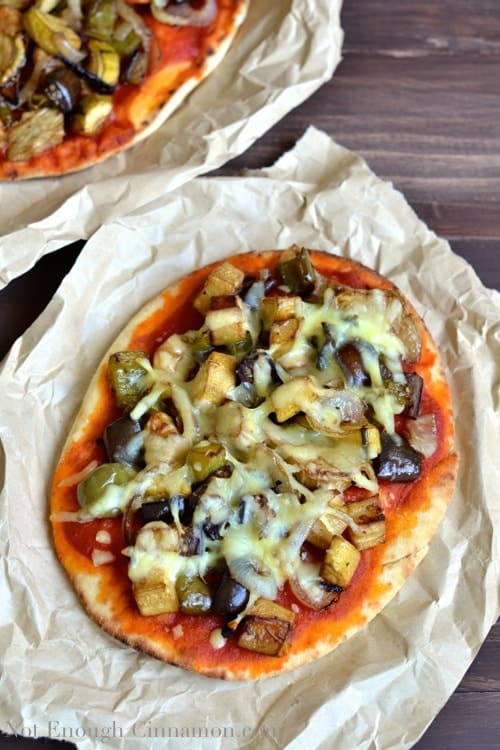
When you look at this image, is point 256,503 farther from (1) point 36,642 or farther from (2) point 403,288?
(2) point 403,288

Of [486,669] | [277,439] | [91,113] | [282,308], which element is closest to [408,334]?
[282,308]

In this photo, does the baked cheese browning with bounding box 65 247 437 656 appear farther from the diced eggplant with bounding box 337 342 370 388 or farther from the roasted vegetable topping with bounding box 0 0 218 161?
the roasted vegetable topping with bounding box 0 0 218 161

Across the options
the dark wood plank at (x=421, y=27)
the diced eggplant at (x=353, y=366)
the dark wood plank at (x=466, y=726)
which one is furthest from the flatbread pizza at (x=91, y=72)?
the dark wood plank at (x=466, y=726)

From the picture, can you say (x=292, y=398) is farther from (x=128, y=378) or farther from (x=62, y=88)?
(x=62, y=88)

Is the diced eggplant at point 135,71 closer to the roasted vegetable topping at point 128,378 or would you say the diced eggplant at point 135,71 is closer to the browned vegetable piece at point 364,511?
the roasted vegetable topping at point 128,378

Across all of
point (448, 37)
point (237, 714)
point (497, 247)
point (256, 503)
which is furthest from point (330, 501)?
point (448, 37)

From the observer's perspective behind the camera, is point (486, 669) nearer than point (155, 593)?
No
